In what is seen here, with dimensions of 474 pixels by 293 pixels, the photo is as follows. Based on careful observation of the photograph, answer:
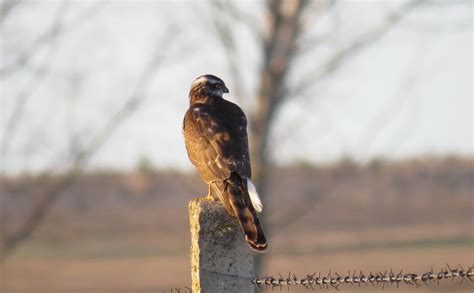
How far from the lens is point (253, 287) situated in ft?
15.0

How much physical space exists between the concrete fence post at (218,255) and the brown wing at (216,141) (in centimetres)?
93

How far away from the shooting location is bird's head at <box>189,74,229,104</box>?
21.3 feet

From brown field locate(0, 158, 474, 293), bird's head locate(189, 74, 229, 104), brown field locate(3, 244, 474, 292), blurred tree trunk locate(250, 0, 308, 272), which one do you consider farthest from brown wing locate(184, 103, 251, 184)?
brown field locate(3, 244, 474, 292)

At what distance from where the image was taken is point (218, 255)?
455 cm

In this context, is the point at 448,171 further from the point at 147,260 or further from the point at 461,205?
the point at 147,260

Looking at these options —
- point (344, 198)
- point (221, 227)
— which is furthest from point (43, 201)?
point (344, 198)

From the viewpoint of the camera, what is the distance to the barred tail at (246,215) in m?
4.60

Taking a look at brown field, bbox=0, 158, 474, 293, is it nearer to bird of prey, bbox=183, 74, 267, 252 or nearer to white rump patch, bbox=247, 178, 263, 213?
bird of prey, bbox=183, 74, 267, 252

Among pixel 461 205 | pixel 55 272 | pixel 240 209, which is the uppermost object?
pixel 461 205

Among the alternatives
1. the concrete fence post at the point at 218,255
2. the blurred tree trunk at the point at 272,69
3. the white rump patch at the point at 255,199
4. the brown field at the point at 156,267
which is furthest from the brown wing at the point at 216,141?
the brown field at the point at 156,267

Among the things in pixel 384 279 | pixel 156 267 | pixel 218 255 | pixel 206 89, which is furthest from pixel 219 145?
pixel 156 267

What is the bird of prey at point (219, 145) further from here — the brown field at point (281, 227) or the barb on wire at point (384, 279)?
the brown field at point (281, 227)

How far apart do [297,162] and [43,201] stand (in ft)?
11.6

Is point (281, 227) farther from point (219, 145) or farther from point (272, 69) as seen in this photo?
point (219, 145)
